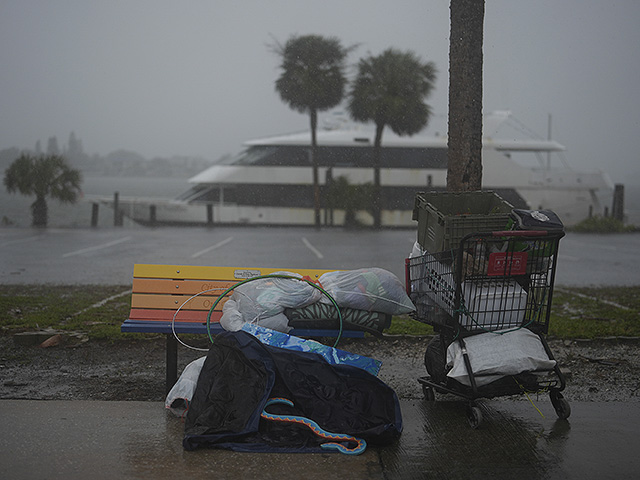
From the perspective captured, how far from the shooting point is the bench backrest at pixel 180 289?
4.43 meters

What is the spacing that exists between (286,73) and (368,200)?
26.0ft

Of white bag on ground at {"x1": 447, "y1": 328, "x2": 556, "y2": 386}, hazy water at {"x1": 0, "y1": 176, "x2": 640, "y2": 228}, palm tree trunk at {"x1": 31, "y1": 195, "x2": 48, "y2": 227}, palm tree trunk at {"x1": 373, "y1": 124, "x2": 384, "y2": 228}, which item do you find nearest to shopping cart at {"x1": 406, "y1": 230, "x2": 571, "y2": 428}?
white bag on ground at {"x1": 447, "y1": 328, "x2": 556, "y2": 386}

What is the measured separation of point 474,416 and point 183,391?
5.29 ft

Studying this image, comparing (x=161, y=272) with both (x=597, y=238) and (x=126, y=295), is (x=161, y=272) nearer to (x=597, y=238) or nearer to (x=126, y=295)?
(x=126, y=295)

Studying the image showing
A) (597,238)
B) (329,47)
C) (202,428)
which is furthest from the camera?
(597,238)

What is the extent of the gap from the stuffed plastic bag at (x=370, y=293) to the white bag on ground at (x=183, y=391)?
2.78ft

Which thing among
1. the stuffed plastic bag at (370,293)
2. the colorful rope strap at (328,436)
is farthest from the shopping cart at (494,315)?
the colorful rope strap at (328,436)

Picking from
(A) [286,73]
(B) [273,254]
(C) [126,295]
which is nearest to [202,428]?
(C) [126,295]

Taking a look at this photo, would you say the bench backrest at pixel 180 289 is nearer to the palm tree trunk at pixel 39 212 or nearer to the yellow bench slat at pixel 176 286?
the yellow bench slat at pixel 176 286

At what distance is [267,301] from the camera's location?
12.9ft

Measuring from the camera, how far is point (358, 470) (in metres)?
3.13

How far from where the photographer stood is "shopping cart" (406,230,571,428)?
3670mm

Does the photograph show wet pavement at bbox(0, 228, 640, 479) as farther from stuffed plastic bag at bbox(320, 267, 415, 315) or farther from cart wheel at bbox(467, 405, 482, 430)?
stuffed plastic bag at bbox(320, 267, 415, 315)

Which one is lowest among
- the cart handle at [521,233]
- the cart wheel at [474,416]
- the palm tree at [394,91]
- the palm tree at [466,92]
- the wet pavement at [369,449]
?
the wet pavement at [369,449]
